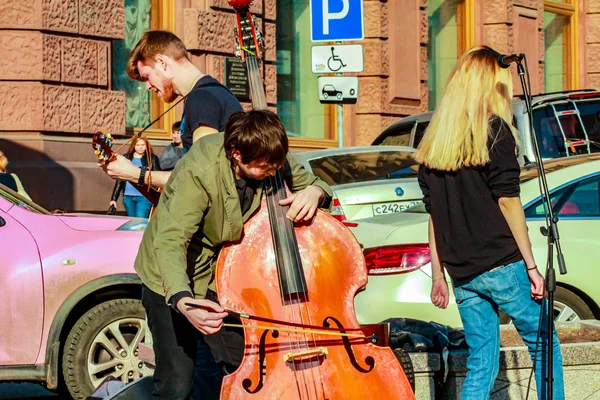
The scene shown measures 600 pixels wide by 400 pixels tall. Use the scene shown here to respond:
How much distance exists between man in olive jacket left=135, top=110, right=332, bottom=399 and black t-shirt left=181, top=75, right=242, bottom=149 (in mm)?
298

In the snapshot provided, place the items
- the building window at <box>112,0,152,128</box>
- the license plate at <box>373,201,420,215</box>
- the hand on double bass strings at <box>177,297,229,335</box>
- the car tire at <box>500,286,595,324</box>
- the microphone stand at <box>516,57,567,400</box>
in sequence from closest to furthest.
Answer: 1. the hand on double bass strings at <box>177,297,229,335</box>
2. the microphone stand at <box>516,57,567,400</box>
3. the car tire at <box>500,286,595,324</box>
4. the license plate at <box>373,201,420,215</box>
5. the building window at <box>112,0,152,128</box>

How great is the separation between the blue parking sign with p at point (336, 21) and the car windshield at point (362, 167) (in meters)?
1.34

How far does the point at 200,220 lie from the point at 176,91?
0.91 metres

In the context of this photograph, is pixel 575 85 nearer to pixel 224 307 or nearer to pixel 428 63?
pixel 428 63

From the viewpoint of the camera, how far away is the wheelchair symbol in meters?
11.8

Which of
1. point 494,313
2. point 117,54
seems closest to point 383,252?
point 494,313

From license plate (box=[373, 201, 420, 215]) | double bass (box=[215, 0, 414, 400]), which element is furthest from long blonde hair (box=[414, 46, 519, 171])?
license plate (box=[373, 201, 420, 215])

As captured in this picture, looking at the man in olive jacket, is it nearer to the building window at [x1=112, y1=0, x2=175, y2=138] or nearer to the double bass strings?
the double bass strings

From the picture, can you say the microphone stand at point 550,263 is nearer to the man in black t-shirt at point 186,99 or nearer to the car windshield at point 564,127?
the man in black t-shirt at point 186,99

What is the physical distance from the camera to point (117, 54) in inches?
578

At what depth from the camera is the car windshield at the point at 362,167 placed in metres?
10.7

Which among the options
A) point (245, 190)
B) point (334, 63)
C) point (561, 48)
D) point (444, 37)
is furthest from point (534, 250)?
point (561, 48)

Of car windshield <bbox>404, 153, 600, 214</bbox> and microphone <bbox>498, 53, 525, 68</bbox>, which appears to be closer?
microphone <bbox>498, 53, 525, 68</bbox>

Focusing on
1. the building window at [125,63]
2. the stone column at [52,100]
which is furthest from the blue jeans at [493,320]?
the building window at [125,63]
